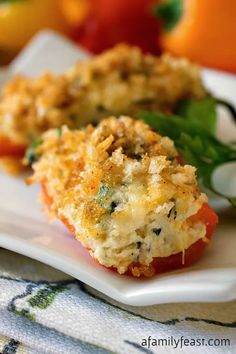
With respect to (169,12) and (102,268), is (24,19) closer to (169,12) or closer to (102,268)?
(169,12)

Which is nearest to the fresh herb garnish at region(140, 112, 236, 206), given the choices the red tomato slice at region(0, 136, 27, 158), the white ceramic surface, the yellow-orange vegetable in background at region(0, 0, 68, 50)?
the white ceramic surface

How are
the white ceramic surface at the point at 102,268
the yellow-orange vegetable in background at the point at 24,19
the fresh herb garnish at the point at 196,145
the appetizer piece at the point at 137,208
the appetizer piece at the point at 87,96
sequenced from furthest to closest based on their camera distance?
the yellow-orange vegetable in background at the point at 24,19 < the appetizer piece at the point at 87,96 < the fresh herb garnish at the point at 196,145 < the appetizer piece at the point at 137,208 < the white ceramic surface at the point at 102,268

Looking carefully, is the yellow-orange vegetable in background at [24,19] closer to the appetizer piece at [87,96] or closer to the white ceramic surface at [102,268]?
the appetizer piece at [87,96]

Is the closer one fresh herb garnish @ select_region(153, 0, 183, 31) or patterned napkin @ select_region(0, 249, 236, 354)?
patterned napkin @ select_region(0, 249, 236, 354)

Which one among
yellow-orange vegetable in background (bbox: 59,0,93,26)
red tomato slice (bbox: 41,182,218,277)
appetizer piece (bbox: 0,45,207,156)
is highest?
yellow-orange vegetable in background (bbox: 59,0,93,26)

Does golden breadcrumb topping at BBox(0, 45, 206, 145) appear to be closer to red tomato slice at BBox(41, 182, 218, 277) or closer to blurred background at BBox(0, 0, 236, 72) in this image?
red tomato slice at BBox(41, 182, 218, 277)

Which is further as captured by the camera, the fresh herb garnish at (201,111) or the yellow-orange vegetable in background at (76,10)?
the yellow-orange vegetable in background at (76,10)

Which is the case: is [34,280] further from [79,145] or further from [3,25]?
[3,25]

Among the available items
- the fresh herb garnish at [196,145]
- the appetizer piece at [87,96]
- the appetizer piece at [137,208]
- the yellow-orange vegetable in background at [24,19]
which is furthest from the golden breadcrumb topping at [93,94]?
the yellow-orange vegetable in background at [24,19]
